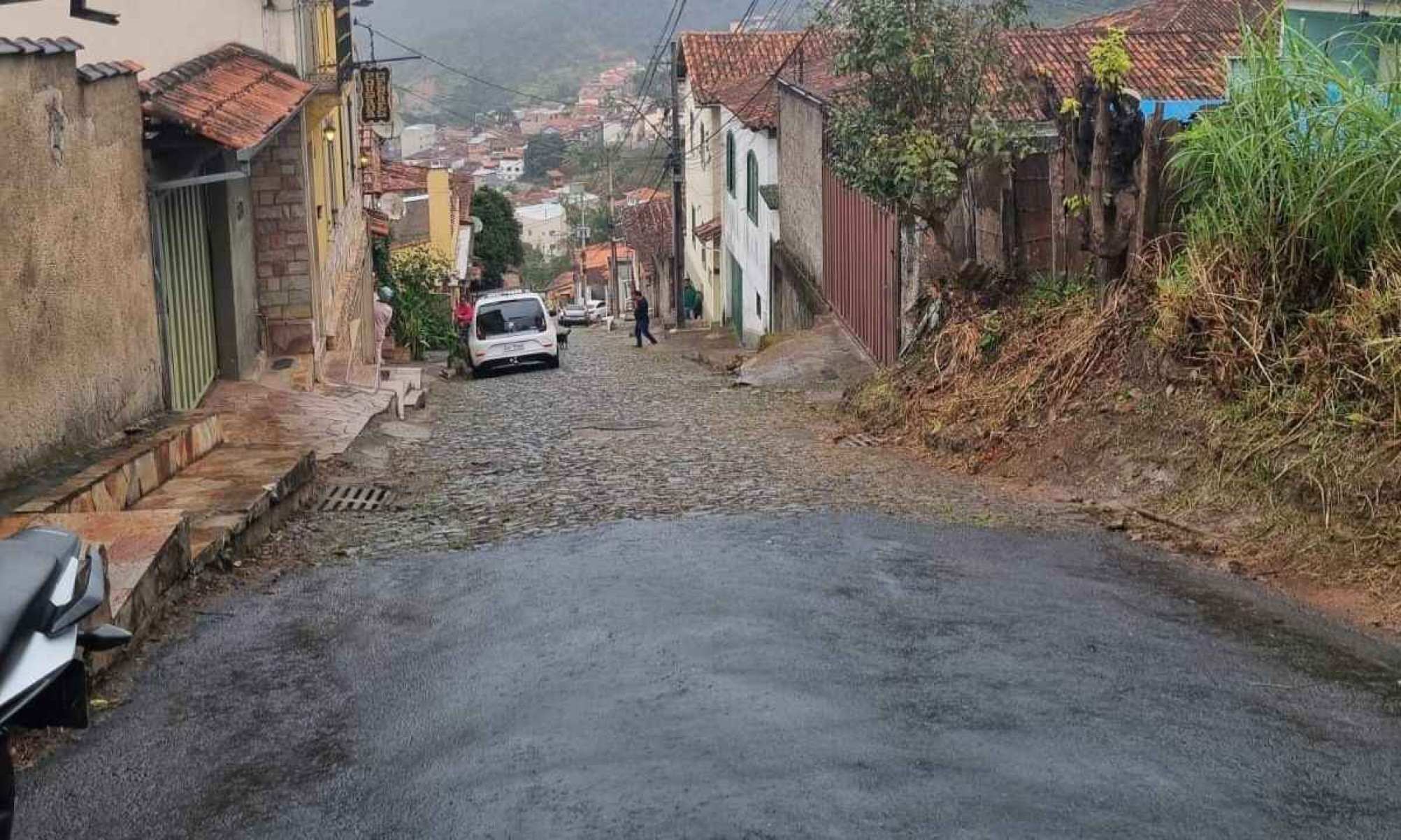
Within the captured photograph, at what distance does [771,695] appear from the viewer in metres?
5.70

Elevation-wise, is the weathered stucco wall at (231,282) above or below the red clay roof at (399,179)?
below

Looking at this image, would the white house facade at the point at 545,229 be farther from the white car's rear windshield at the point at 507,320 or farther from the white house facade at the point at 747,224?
the white car's rear windshield at the point at 507,320

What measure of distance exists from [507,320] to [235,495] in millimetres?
18557

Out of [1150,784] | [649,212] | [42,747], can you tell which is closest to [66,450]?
[42,747]

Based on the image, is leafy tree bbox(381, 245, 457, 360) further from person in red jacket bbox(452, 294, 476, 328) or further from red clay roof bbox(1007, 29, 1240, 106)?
red clay roof bbox(1007, 29, 1240, 106)

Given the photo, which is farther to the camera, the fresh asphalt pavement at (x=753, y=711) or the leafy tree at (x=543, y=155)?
the leafy tree at (x=543, y=155)

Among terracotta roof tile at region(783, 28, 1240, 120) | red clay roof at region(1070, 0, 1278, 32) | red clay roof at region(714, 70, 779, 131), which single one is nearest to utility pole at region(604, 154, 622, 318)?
red clay roof at region(714, 70, 779, 131)

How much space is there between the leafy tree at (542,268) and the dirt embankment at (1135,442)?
70.1 m

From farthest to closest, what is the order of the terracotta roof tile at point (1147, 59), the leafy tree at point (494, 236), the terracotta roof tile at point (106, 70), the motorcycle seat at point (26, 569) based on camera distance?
1. the leafy tree at point (494, 236)
2. the terracotta roof tile at point (1147, 59)
3. the terracotta roof tile at point (106, 70)
4. the motorcycle seat at point (26, 569)

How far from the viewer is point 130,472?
30.7ft

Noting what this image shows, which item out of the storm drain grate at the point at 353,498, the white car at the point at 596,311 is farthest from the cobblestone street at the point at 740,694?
the white car at the point at 596,311

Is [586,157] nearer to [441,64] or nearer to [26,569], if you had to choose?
[441,64]

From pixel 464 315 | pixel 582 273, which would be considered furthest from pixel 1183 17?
pixel 582 273

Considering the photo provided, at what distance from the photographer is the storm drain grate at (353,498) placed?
1115 centimetres
